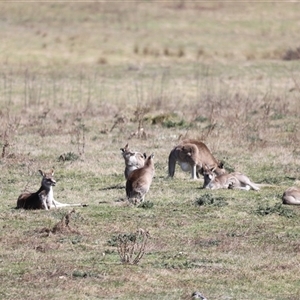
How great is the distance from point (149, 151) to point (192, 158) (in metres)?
4.45

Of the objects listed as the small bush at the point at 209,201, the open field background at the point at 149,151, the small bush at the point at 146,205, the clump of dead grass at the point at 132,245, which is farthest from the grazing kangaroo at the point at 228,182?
the clump of dead grass at the point at 132,245

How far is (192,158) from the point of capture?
66.2 feet

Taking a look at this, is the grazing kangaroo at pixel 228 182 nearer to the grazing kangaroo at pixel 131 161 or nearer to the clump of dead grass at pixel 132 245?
the grazing kangaroo at pixel 131 161

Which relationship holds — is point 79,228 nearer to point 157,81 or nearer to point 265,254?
point 265,254

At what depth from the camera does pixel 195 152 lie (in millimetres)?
20219

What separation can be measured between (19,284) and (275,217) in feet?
18.7

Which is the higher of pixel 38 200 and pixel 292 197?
pixel 292 197

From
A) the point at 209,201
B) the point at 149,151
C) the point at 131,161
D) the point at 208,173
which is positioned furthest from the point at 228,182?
the point at 149,151

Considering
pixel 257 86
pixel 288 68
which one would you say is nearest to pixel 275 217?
pixel 257 86

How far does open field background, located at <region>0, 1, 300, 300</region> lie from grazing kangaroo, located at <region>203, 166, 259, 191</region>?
31 cm

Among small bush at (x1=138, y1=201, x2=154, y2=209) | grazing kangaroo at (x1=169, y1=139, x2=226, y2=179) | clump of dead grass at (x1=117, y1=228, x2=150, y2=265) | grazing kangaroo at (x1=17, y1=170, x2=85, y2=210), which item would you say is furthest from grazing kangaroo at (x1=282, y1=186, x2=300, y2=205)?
grazing kangaroo at (x1=17, y1=170, x2=85, y2=210)

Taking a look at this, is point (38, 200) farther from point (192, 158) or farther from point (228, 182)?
point (192, 158)

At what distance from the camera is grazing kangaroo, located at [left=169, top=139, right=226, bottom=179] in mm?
20219

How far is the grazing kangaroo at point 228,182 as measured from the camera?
62.2 feet
